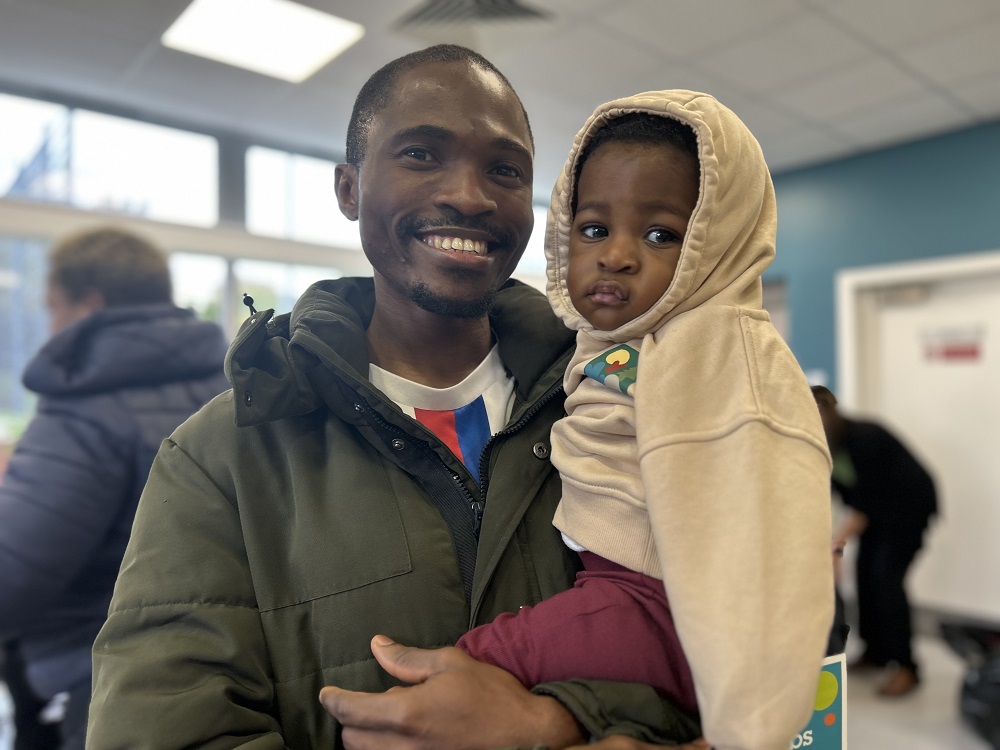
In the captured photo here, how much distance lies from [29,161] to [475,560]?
152 inches

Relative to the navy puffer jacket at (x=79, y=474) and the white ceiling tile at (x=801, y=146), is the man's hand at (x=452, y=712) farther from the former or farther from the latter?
the white ceiling tile at (x=801, y=146)

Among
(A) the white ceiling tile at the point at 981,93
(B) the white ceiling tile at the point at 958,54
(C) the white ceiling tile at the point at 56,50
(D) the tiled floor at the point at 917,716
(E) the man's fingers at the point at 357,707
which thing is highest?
(A) the white ceiling tile at the point at 981,93

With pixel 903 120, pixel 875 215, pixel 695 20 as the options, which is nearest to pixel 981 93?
pixel 903 120

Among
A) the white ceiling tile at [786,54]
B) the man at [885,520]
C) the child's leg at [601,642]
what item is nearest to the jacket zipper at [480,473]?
the child's leg at [601,642]

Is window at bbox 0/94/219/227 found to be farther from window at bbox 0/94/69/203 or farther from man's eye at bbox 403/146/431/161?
man's eye at bbox 403/146/431/161

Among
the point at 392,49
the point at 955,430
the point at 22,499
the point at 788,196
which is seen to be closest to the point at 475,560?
the point at 22,499

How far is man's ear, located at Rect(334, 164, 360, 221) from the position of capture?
3.95 ft

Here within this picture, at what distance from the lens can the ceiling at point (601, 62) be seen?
305 cm

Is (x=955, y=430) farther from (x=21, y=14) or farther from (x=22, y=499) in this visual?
(x=21, y=14)

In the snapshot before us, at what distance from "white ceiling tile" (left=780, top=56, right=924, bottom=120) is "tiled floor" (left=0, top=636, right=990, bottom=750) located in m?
2.78

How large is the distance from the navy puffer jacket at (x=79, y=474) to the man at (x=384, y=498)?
0.76 m

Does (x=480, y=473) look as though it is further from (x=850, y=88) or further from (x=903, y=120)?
(x=903, y=120)

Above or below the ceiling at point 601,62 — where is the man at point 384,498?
below

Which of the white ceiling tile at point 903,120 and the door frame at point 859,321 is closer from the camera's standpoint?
the white ceiling tile at point 903,120
